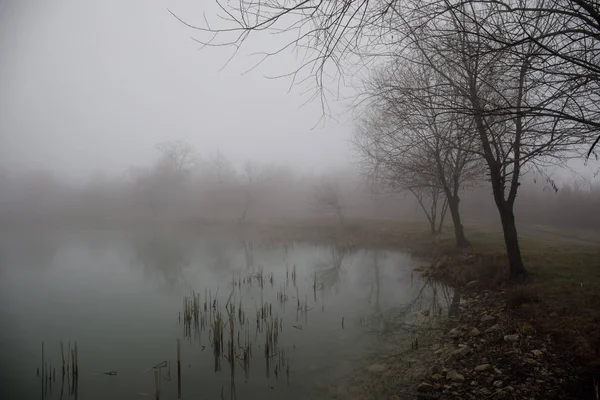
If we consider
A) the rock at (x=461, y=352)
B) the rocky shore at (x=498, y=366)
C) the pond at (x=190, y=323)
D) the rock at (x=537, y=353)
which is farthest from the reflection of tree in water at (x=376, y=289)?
the rock at (x=537, y=353)

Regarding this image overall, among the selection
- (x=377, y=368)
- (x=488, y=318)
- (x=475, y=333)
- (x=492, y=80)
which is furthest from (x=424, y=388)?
(x=492, y=80)

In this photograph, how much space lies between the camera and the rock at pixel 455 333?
278 inches

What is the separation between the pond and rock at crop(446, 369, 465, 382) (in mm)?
2102

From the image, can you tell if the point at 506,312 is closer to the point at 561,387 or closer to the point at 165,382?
the point at 561,387

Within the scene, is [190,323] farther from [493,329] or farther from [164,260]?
[164,260]

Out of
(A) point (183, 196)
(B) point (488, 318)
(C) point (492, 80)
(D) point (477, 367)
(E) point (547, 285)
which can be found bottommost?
(D) point (477, 367)

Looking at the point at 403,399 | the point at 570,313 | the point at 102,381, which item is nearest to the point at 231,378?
the point at 102,381

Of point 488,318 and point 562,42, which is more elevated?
point 562,42

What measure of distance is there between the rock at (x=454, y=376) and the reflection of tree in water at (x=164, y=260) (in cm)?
1265

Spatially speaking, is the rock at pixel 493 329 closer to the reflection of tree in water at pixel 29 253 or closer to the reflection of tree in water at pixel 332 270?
the reflection of tree in water at pixel 332 270

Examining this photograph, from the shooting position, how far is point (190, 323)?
926 cm

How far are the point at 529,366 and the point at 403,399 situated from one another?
2.12m

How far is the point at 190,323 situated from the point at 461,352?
726 centimetres

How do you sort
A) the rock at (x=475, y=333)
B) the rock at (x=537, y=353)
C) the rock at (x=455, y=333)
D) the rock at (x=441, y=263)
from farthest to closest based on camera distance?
the rock at (x=441, y=263) → the rock at (x=455, y=333) → the rock at (x=475, y=333) → the rock at (x=537, y=353)
